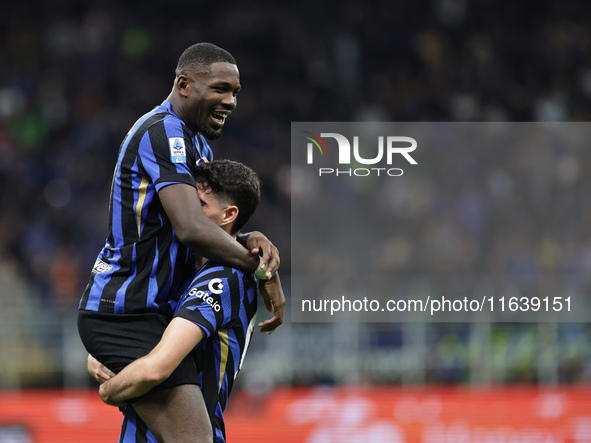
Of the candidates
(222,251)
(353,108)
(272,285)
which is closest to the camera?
(222,251)

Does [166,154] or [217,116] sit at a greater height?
[217,116]

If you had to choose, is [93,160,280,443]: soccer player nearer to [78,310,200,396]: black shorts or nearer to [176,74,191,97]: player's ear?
[78,310,200,396]: black shorts

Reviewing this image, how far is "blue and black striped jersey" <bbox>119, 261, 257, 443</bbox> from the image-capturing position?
10.7 feet

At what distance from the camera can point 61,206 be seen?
1115 centimetres

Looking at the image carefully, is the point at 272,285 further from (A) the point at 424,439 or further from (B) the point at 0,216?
(B) the point at 0,216

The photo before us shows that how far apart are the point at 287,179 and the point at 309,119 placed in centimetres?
134

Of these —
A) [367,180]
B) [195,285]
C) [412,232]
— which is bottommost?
[195,285]

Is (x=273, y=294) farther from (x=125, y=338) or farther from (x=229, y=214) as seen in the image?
(x=125, y=338)

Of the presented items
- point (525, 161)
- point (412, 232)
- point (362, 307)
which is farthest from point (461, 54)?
point (362, 307)

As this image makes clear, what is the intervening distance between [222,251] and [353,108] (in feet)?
30.6

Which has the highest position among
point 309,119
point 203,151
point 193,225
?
point 309,119

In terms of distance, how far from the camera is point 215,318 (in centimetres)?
324

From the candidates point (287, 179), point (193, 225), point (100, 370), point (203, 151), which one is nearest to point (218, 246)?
point (193, 225)

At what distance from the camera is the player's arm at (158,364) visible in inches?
121
